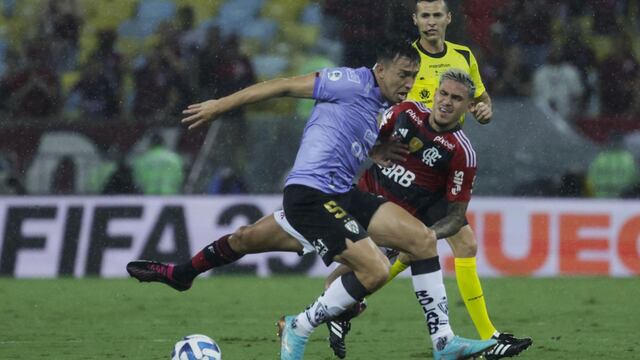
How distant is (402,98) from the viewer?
24.2 ft

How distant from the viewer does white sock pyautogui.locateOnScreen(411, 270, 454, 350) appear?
7176mm

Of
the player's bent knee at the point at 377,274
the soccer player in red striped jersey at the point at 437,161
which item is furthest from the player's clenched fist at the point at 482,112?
the player's bent knee at the point at 377,274

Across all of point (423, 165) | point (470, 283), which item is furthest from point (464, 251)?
point (423, 165)

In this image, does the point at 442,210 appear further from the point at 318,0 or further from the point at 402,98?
the point at 318,0

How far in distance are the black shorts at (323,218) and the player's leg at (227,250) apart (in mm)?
441

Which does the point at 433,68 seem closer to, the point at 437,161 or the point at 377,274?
the point at 437,161

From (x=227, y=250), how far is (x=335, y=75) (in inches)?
53.3

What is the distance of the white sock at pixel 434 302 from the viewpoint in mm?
7176

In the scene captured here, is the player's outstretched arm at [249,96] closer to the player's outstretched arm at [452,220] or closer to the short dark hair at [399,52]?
the short dark hair at [399,52]

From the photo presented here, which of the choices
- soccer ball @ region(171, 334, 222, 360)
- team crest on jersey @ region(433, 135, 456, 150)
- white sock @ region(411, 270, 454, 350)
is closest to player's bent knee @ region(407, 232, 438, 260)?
white sock @ region(411, 270, 454, 350)

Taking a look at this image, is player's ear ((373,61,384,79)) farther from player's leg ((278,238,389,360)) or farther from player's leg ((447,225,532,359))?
player's leg ((447,225,532,359))

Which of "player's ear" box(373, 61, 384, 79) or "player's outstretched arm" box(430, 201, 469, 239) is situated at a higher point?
"player's ear" box(373, 61, 384, 79)

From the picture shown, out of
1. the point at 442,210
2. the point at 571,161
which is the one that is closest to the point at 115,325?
the point at 442,210

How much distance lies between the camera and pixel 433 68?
8656 millimetres
